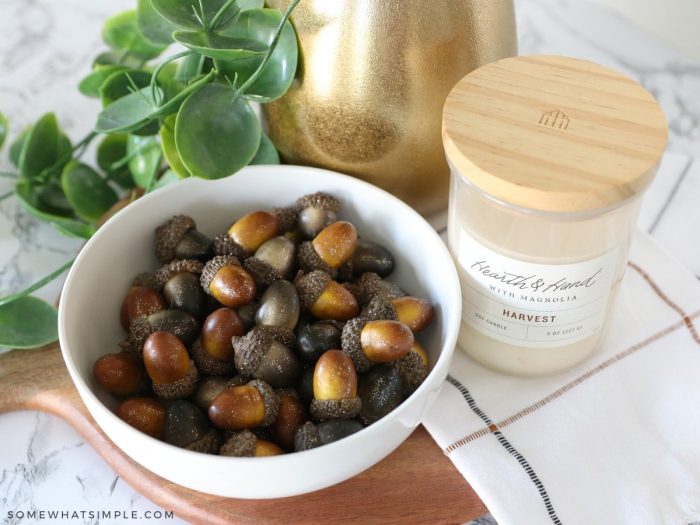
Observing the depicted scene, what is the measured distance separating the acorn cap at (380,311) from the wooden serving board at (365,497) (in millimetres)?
90

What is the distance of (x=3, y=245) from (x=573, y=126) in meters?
0.55

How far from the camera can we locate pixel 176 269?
0.63m

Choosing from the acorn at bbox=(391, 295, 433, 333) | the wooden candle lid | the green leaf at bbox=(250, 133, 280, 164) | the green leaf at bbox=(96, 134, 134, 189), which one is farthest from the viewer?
the green leaf at bbox=(96, 134, 134, 189)

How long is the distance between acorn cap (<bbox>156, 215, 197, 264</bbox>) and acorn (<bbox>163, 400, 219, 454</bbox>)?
151 millimetres

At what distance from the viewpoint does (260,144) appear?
712 mm

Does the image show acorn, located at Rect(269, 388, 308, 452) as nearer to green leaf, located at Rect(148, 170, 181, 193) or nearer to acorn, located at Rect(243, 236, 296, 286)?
acorn, located at Rect(243, 236, 296, 286)

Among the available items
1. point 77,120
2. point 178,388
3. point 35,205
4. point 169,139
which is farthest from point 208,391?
point 77,120

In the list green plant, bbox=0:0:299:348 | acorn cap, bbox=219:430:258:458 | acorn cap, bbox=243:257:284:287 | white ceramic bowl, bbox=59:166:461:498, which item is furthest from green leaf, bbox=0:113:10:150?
acorn cap, bbox=219:430:258:458

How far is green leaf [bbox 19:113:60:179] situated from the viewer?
77cm

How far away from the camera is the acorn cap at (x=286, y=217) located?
0.67 m

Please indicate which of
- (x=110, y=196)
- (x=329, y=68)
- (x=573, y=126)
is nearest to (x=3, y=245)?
(x=110, y=196)

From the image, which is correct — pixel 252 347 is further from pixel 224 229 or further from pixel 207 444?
pixel 224 229

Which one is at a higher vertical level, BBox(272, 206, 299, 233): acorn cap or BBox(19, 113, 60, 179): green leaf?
BBox(272, 206, 299, 233): acorn cap

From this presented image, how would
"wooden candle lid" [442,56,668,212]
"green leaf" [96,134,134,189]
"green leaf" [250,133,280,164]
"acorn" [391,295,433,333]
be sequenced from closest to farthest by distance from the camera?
1. "wooden candle lid" [442,56,668,212]
2. "acorn" [391,295,433,333]
3. "green leaf" [250,133,280,164]
4. "green leaf" [96,134,134,189]
